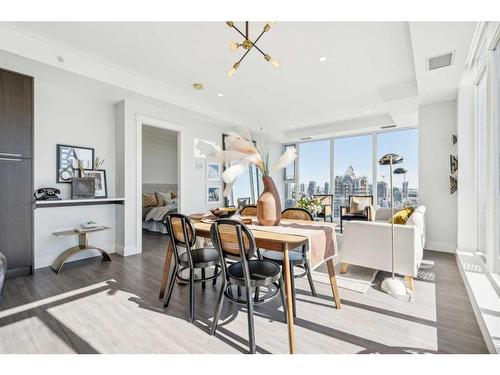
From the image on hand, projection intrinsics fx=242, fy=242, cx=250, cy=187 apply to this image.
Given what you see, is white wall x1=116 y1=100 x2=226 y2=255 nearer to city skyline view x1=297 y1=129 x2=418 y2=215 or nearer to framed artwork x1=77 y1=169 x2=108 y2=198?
framed artwork x1=77 y1=169 x2=108 y2=198

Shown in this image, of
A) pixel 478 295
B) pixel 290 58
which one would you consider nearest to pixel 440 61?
pixel 290 58

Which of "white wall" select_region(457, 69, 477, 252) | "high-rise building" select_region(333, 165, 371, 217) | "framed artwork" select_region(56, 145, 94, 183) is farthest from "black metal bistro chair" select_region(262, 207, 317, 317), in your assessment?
"high-rise building" select_region(333, 165, 371, 217)

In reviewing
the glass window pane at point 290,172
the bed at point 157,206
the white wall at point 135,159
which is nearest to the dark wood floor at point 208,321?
the white wall at point 135,159

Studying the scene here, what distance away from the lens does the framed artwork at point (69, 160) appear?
3.61m

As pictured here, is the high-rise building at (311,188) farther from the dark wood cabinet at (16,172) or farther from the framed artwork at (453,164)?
the dark wood cabinet at (16,172)

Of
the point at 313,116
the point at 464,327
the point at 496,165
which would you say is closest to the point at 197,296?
the point at 464,327

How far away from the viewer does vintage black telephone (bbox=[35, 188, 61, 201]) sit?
3.33 meters

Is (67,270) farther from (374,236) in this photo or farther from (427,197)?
(427,197)

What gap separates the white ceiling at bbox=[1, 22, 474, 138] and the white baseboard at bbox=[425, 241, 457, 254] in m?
2.50

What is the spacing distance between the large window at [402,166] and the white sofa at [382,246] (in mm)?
3568

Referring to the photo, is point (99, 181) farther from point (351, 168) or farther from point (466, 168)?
point (351, 168)
